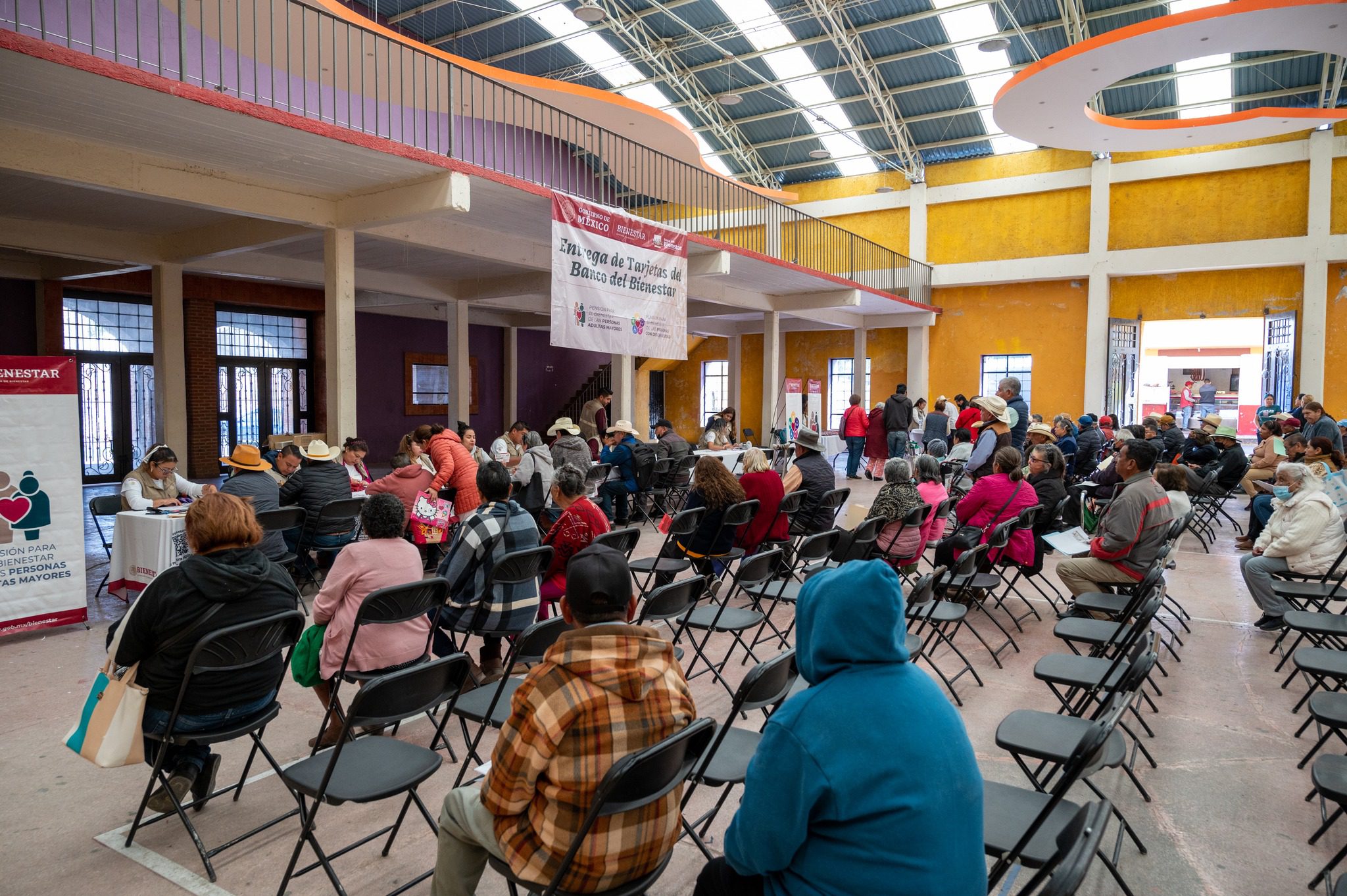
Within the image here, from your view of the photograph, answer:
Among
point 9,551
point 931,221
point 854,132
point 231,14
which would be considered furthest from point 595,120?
point 9,551

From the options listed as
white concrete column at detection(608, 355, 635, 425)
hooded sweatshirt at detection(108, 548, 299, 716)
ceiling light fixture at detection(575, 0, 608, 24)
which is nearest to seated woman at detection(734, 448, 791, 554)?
hooded sweatshirt at detection(108, 548, 299, 716)

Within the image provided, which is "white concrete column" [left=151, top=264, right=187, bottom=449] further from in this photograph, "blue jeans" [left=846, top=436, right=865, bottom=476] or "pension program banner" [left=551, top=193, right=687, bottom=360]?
"blue jeans" [left=846, top=436, right=865, bottom=476]

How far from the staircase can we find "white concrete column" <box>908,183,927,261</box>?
762 cm

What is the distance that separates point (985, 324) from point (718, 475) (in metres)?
13.9

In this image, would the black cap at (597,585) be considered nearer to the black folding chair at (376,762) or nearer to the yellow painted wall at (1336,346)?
the black folding chair at (376,762)

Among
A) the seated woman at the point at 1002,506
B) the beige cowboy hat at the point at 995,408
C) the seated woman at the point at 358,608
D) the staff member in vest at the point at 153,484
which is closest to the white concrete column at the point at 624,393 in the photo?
the beige cowboy hat at the point at 995,408

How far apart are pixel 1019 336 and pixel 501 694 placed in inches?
648

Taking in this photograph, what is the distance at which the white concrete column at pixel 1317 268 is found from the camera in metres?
13.6

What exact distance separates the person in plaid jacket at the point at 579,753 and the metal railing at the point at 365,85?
3619 millimetres

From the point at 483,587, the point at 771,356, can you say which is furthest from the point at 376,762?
the point at 771,356

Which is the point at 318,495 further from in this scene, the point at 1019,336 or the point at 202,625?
the point at 1019,336

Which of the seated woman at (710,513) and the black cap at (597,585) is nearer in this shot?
the black cap at (597,585)

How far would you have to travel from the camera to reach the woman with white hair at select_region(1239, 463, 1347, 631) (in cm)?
475

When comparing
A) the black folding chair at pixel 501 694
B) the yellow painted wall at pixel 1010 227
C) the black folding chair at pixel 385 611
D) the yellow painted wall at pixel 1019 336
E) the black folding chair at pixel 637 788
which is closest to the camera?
the black folding chair at pixel 637 788
